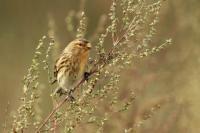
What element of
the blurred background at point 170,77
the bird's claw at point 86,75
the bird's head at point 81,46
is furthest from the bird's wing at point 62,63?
the bird's claw at point 86,75

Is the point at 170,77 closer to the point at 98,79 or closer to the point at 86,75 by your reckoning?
the point at 86,75

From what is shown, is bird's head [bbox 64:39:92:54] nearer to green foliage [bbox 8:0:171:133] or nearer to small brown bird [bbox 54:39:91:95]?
small brown bird [bbox 54:39:91:95]

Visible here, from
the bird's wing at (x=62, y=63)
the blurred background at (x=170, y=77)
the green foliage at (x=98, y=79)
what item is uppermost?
the blurred background at (x=170, y=77)

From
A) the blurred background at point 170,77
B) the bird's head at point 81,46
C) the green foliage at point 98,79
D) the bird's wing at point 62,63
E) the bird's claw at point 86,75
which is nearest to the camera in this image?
the green foliage at point 98,79

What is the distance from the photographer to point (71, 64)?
6055 mm

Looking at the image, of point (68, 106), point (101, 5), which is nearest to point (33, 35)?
point (101, 5)

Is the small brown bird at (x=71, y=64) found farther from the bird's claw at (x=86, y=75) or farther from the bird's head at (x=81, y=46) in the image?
the bird's claw at (x=86, y=75)

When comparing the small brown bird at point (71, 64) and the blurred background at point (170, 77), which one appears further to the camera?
the blurred background at point (170, 77)

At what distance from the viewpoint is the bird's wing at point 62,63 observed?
6.09 metres

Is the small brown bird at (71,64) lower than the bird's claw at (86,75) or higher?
higher

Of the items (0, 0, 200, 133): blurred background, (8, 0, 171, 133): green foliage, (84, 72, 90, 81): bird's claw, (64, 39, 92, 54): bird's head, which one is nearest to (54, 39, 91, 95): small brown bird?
(64, 39, 92, 54): bird's head

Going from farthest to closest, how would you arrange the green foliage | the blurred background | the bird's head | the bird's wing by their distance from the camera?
1. the blurred background
2. the bird's wing
3. the bird's head
4. the green foliage

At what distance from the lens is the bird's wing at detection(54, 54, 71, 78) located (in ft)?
20.0

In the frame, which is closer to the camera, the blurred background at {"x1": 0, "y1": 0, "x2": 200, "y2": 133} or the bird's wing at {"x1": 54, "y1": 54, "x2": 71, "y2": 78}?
the bird's wing at {"x1": 54, "y1": 54, "x2": 71, "y2": 78}
